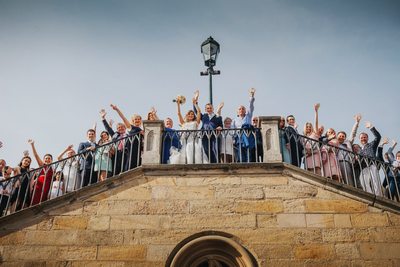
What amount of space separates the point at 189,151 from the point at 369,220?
3694mm

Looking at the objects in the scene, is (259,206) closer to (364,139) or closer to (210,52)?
(364,139)

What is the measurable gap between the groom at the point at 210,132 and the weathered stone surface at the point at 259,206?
1232 millimetres

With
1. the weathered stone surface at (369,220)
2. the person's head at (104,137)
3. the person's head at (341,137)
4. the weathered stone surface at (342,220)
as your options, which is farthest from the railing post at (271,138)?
the person's head at (104,137)

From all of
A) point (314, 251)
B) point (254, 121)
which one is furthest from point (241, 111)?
point (314, 251)

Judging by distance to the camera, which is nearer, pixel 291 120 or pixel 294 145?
pixel 294 145

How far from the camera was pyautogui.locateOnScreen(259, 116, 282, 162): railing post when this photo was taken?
9.23m

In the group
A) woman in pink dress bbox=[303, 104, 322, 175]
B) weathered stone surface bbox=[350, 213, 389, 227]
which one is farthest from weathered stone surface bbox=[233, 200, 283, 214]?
weathered stone surface bbox=[350, 213, 389, 227]

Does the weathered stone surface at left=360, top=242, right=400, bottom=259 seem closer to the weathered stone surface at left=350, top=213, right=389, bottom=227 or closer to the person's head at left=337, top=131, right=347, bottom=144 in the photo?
the weathered stone surface at left=350, top=213, right=389, bottom=227

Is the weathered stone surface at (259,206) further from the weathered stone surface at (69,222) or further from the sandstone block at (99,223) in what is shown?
the weathered stone surface at (69,222)

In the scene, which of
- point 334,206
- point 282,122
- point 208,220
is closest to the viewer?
point 208,220

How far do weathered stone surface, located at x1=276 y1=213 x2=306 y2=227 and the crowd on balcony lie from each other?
3.98ft

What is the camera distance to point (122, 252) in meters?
8.23

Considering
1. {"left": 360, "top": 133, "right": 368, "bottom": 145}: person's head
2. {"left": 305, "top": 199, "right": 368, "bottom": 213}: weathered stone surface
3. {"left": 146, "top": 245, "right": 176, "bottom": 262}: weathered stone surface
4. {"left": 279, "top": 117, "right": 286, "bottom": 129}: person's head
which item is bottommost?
{"left": 146, "top": 245, "right": 176, "bottom": 262}: weathered stone surface

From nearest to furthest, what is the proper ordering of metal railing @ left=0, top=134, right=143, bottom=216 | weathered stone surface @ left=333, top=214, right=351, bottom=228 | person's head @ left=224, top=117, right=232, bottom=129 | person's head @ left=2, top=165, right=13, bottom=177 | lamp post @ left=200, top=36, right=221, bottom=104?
weathered stone surface @ left=333, top=214, right=351, bottom=228
metal railing @ left=0, top=134, right=143, bottom=216
person's head @ left=2, top=165, right=13, bottom=177
person's head @ left=224, top=117, right=232, bottom=129
lamp post @ left=200, top=36, right=221, bottom=104
